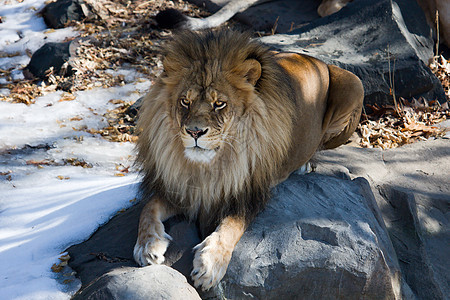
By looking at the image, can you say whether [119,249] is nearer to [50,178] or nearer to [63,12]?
[50,178]

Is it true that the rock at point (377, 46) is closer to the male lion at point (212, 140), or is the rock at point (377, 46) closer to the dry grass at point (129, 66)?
the dry grass at point (129, 66)

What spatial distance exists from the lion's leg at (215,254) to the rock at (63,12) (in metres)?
6.54

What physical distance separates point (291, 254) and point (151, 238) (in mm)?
921

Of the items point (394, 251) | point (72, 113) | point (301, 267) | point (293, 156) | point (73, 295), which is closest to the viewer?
point (73, 295)

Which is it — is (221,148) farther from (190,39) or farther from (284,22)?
(284,22)

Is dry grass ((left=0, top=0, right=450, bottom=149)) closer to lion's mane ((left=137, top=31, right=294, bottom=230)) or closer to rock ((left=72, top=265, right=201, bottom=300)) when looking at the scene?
lion's mane ((left=137, top=31, right=294, bottom=230))

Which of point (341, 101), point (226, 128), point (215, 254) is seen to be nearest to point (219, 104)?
point (226, 128)

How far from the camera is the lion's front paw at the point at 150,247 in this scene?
10.4ft

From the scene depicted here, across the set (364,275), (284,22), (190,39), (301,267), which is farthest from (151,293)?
(284,22)

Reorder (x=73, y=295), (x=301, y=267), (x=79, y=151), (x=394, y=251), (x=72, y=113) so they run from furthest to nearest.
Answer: (x=72, y=113), (x=79, y=151), (x=394, y=251), (x=301, y=267), (x=73, y=295)

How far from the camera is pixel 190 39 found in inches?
136

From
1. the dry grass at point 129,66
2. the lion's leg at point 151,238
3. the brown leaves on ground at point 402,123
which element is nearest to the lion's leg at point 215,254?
the lion's leg at point 151,238

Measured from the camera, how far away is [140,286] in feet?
9.22

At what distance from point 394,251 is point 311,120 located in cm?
126
